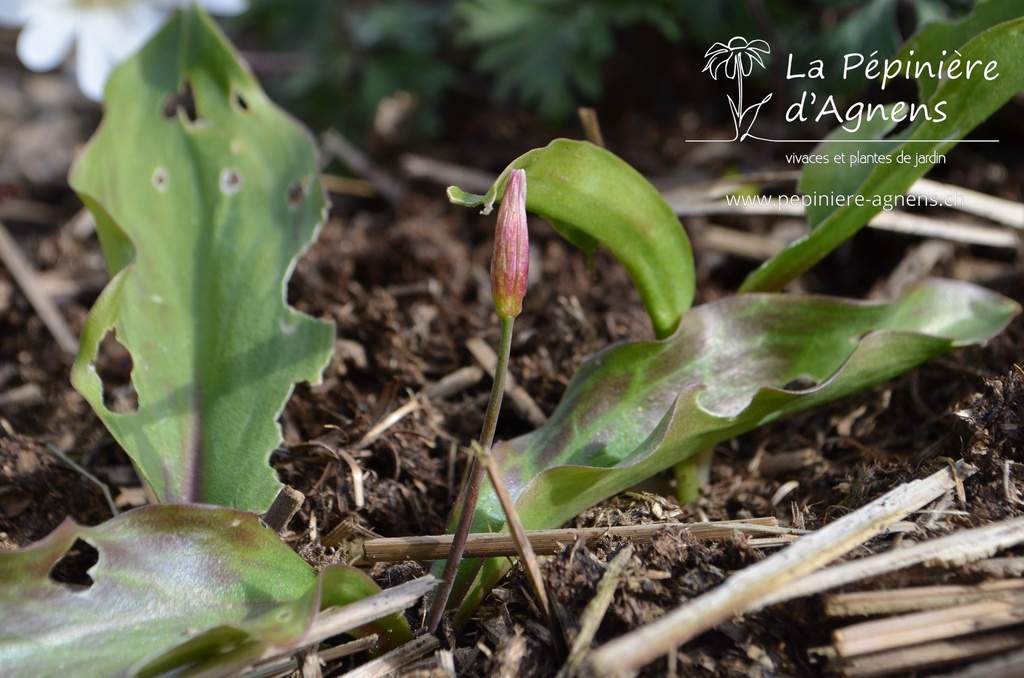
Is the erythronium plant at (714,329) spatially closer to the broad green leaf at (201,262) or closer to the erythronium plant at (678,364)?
the erythronium plant at (678,364)

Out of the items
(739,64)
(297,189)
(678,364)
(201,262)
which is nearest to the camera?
(678,364)

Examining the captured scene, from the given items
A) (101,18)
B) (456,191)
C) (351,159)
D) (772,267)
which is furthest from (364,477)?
(101,18)

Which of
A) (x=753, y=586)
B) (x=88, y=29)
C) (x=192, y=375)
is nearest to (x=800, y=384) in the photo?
(x=753, y=586)

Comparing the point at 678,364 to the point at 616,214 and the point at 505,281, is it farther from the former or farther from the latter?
the point at 505,281

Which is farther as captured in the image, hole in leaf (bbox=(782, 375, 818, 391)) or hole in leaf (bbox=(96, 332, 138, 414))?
hole in leaf (bbox=(96, 332, 138, 414))

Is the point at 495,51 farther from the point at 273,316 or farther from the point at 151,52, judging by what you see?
the point at 273,316

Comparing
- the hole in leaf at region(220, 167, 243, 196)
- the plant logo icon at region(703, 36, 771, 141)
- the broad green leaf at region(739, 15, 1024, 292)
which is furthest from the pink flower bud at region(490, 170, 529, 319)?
the plant logo icon at region(703, 36, 771, 141)

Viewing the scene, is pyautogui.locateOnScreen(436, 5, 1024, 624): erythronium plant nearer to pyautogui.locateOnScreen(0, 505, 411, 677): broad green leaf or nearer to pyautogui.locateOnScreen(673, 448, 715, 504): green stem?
pyautogui.locateOnScreen(673, 448, 715, 504): green stem
